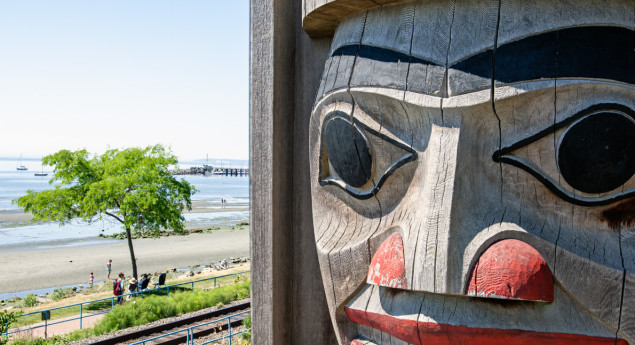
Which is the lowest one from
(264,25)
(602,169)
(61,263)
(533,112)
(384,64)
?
(61,263)

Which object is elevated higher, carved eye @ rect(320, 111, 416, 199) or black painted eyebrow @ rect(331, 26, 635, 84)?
black painted eyebrow @ rect(331, 26, 635, 84)

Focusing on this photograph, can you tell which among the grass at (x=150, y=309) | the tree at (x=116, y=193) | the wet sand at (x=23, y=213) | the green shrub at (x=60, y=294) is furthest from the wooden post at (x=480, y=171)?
the wet sand at (x=23, y=213)

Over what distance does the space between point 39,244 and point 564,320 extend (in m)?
30.8

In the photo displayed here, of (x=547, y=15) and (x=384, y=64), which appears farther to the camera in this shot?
(x=384, y=64)

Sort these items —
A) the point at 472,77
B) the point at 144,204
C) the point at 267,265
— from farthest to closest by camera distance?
1. the point at 144,204
2. the point at 267,265
3. the point at 472,77

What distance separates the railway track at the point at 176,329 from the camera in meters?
8.46

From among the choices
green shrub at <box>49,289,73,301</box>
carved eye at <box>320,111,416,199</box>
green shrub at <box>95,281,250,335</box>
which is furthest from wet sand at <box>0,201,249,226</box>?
carved eye at <box>320,111,416,199</box>

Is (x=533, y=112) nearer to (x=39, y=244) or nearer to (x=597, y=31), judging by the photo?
(x=597, y=31)

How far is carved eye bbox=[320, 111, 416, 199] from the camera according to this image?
1349 millimetres

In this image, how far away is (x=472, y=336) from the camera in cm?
114

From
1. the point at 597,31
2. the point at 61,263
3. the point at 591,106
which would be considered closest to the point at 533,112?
the point at 591,106

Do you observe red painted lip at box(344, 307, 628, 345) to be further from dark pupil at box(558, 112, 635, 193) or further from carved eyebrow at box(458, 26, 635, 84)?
carved eyebrow at box(458, 26, 635, 84)

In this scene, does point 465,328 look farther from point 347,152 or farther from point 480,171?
point 347,152

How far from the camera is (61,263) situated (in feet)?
72.8
